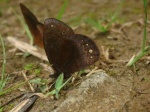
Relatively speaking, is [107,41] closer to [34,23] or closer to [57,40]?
[34,23]

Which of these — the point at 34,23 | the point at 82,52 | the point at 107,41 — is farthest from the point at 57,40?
the point at 107,41

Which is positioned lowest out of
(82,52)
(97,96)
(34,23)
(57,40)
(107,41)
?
(97,96)

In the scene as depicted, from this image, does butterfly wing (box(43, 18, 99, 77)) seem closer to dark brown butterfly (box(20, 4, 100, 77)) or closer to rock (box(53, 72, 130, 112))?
dark brown butterfly (box(20, 4, 100, 77))

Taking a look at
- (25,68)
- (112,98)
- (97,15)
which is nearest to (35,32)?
(25,68)

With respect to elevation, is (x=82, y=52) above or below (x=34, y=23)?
below

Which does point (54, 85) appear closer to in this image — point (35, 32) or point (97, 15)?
point (35, 32)

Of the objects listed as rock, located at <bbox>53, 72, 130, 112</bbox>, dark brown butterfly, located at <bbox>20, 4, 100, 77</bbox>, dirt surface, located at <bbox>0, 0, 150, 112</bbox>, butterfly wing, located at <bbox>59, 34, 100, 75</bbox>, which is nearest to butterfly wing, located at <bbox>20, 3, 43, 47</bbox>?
dirt surface, located at <bbox>0, 0, 150, 112</bbox>
